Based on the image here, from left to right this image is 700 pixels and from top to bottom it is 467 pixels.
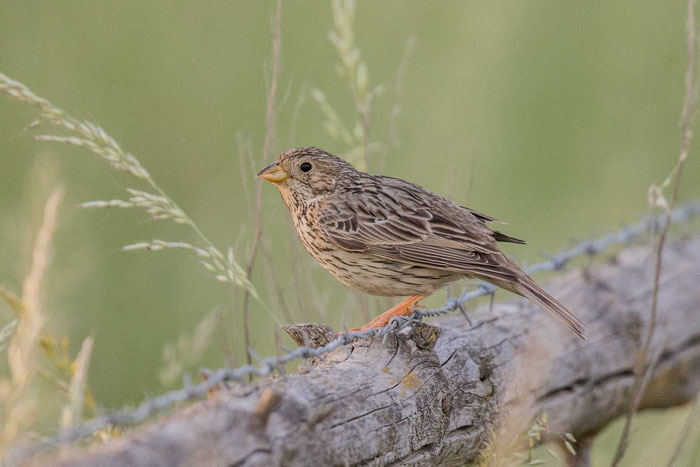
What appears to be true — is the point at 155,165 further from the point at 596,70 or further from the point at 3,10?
the point at 596,70

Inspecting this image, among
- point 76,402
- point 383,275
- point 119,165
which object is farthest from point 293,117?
point 76,402

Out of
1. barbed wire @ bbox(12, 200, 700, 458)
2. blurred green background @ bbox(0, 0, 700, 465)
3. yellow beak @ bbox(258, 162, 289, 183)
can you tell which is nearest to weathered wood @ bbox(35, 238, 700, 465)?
barbed wire @ bbox(12, 200, 700, 458)

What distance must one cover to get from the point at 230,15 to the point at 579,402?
4.67 metres

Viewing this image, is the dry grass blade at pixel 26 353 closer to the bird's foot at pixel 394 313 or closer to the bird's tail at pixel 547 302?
the bird's foot at pixel 394 313

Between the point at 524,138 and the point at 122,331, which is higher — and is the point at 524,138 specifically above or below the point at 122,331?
above

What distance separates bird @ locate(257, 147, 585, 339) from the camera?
4.30 meters

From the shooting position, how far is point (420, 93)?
7.86 metres

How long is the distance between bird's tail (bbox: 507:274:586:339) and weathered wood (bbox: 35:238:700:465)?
0.14 meters

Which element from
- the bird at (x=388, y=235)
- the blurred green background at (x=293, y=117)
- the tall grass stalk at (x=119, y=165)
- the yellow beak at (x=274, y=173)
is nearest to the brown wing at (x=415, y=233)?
the bird at (x=388, y=235)

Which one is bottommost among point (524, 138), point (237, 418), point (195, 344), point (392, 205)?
point (237, 418)

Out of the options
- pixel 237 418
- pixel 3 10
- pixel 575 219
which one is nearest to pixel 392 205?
pixel 237 418

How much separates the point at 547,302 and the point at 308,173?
157 cm

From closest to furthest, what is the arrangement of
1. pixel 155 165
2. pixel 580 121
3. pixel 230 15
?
pixel 155 165
pixel 230 15
pixel 580 121

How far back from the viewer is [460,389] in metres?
3.59
